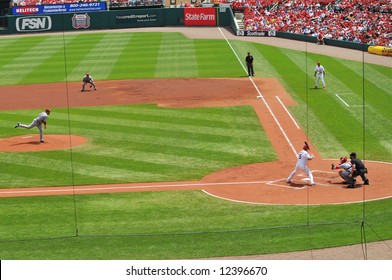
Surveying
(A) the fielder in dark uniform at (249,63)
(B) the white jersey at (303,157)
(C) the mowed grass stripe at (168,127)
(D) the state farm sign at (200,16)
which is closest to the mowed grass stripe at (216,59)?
(A) the fielder in dark uniform at (249,63)

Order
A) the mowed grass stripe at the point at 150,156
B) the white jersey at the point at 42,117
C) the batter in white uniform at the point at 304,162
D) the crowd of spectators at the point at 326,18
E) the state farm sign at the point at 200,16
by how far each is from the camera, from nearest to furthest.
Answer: the batter in white uniform at the point at 304,162 → the mowed grass stripe at the point at 150,156 → the white jersey at the point at 42,117 → the crowd of spectators at the point at 326,18 → the state farm sign at the point at 200,16

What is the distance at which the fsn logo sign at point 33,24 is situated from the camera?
76.2 meters

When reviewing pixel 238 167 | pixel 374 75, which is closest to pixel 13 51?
pixel 374 75

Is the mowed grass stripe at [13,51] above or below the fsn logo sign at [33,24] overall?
below

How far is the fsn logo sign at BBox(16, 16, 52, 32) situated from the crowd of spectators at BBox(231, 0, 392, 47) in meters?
18.1

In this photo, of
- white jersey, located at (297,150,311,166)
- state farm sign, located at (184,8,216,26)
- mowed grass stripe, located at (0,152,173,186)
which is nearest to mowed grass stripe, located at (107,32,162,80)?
state farm sign, located at (184,8,216,26)

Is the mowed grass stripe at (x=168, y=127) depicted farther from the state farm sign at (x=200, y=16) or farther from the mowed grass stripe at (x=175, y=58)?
the state farm sign at (x=200, y=16)

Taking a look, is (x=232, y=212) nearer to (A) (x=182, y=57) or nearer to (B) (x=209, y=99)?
(B) (x=209, y=99)

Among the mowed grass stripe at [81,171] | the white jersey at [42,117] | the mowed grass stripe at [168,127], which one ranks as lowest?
the mowed grass stripe at [81,171]

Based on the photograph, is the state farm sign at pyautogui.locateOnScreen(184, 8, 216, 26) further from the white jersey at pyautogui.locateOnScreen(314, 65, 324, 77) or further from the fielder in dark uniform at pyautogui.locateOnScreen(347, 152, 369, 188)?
the fielder in dark uniform at pyautogui.locateOnScreen(347, 152, 369, 188)

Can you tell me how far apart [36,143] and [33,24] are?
4663 centimetres

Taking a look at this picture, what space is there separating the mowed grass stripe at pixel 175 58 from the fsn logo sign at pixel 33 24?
505 inches

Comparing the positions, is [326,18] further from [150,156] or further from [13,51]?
[150,156]

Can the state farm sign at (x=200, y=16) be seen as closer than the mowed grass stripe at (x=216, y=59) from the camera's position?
No
